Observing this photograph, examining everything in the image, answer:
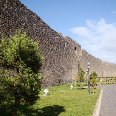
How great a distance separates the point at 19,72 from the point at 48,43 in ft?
66.8

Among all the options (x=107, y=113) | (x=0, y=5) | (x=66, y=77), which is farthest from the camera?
(x=66, y=77)

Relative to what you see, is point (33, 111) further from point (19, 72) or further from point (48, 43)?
point (48, 43)

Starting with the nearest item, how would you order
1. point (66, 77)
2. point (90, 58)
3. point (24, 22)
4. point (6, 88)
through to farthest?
point (6, 88) → point (24, 22) → point (66, 77) → point (90, 58)

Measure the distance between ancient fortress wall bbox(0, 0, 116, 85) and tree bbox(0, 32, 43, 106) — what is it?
7331mm

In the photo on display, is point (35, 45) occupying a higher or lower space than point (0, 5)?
lower

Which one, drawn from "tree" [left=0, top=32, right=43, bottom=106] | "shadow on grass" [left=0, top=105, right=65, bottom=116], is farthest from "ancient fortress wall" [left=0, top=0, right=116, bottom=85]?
"tree" [left=0, top=32, right=43, bottom=106]

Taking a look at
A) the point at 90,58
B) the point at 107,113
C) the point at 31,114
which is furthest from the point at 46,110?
the point at 90,58

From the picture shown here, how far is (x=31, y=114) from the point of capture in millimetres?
14523

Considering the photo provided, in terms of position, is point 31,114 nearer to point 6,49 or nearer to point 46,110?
point 46,110

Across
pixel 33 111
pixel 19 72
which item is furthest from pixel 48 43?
pixel 19 72

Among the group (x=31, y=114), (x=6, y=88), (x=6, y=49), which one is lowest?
(x=31, y=114)

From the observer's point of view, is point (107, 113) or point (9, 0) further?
point (9, 0)

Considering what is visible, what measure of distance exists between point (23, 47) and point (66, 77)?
2844 cm

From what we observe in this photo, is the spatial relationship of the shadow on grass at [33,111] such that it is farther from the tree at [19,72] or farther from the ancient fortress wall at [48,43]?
the ancient fortress wall at [48,43]
